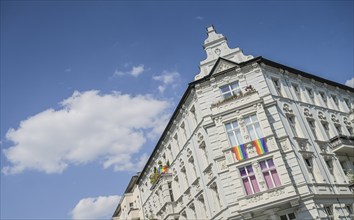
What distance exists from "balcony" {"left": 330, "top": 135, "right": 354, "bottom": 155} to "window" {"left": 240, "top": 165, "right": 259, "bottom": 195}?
8760mm

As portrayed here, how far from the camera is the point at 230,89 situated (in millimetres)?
28328

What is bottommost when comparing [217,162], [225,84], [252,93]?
[217,162]

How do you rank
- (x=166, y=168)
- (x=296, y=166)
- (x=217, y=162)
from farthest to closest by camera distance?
(x=166, y=168) < (x=217, y=162) < (x=296, y=166)

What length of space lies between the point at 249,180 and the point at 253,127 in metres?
4.13

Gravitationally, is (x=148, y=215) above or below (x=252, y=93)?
below

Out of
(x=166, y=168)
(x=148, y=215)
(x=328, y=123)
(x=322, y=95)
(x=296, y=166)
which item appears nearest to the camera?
(x=296, y=166)

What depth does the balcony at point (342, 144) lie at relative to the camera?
27952 millimetres

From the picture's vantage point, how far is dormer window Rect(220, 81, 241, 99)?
92.1ft

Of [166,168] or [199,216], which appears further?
[166,168]

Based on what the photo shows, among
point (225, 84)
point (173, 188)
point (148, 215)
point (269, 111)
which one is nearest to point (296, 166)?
point (269, 111)

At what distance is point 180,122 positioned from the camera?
1330 inches

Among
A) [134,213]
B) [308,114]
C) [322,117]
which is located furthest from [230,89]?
[134,213]

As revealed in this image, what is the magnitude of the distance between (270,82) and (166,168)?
15.1 meters

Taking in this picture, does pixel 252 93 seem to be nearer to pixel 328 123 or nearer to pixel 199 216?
pixel 328 123
